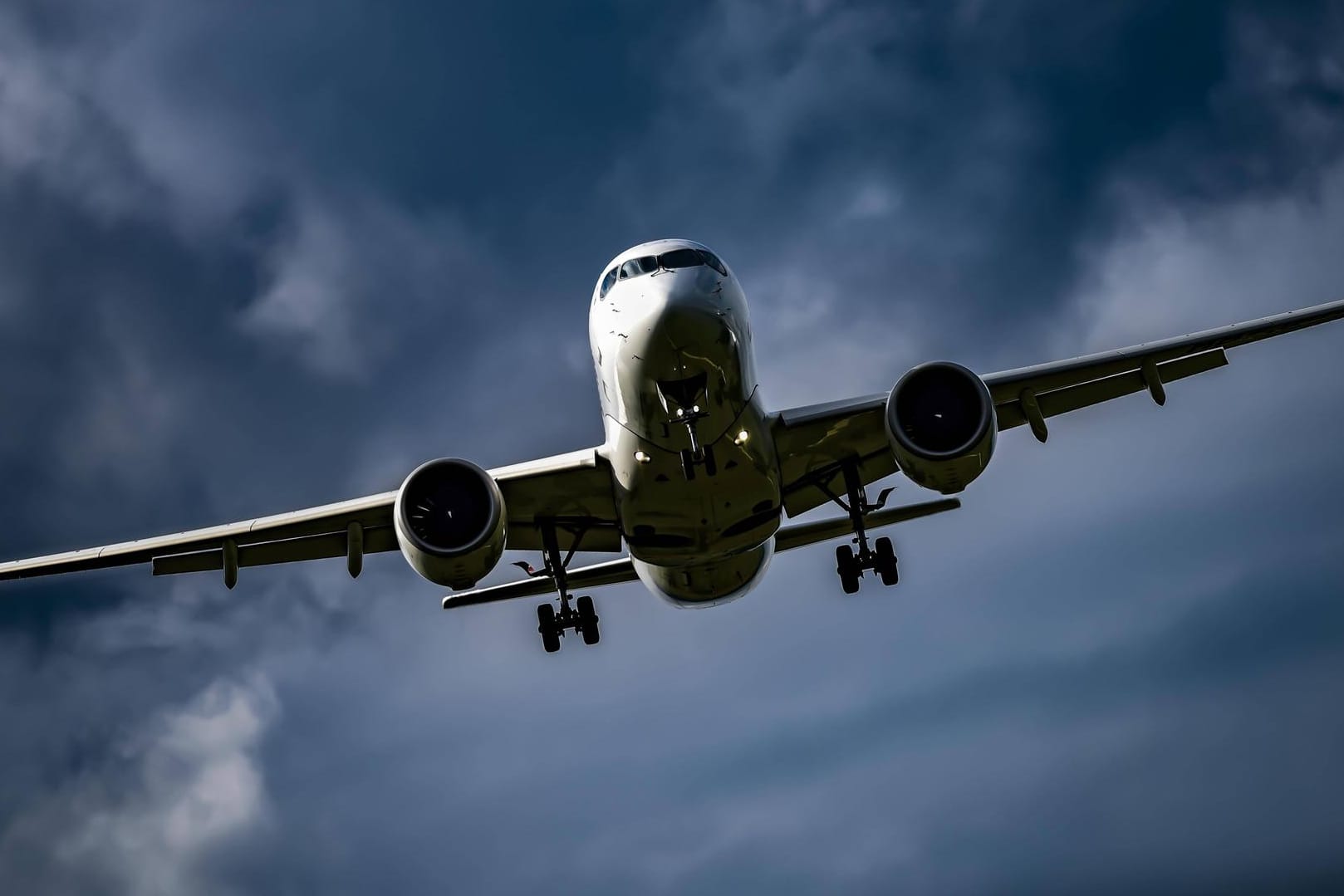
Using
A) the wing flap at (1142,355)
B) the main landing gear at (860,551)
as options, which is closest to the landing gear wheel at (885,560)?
the main landing gear at (860,551)

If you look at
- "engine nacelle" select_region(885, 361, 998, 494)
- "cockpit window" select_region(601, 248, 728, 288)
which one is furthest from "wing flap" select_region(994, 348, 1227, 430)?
"cockpit window" select_region(601, 248, 728, 288)

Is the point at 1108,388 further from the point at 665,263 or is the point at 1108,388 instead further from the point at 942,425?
the point at 665,263

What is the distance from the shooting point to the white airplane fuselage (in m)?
16.6

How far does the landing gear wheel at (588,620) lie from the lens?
2381 cm

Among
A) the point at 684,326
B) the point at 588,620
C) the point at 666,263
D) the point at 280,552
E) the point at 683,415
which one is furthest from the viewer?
the point at 588,620

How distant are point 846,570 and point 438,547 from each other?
9522 millimetres

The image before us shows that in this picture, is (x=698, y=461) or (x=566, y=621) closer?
(x=698, y=461)

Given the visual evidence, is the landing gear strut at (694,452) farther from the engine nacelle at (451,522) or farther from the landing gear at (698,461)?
the engine nacelle at (451,522)

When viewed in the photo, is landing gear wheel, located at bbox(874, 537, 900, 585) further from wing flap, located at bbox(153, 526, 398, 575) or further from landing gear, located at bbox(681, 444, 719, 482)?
wing flap, located at bbox(153, 526, 398, 575)

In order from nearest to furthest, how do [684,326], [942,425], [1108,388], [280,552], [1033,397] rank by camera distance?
[684,326] → [942,425] → [1033,397] → [280,552] → [1108,388]

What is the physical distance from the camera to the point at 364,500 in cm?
1970

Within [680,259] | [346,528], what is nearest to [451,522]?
[346,528]

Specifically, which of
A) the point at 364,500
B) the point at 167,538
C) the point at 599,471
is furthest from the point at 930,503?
the point at 167,538

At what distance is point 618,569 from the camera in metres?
22.8
